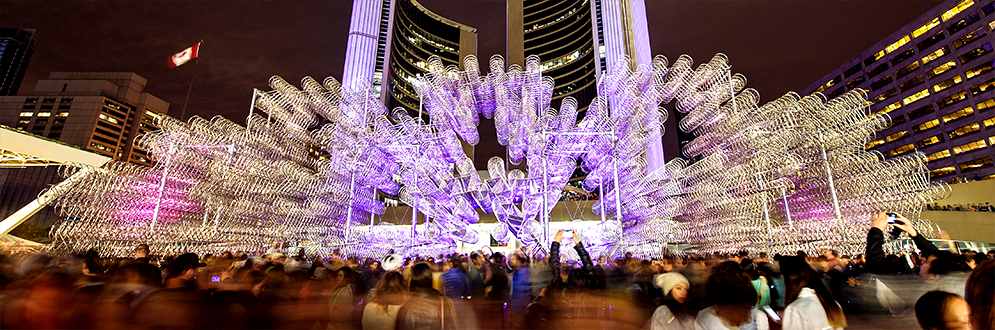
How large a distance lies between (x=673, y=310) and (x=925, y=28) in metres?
89.8

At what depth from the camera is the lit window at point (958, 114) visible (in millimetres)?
54638

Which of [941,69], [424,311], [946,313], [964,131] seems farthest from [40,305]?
[941,69]

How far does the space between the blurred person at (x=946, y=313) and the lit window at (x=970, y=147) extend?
77491mm

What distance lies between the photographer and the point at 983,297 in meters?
1.96

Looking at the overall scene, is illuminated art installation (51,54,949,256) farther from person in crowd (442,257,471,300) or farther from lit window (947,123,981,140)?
lit window (947,123,981,140)

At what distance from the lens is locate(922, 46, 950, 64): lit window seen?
5893 centimetres

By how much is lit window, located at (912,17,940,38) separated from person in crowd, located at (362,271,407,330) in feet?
294

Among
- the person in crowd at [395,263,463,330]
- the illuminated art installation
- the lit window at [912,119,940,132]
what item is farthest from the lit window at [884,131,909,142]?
the person in crowd at [395,263,463,330]

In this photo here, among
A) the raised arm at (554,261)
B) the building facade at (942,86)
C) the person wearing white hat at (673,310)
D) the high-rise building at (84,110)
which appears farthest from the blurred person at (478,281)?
the high-rise building at (84,110)

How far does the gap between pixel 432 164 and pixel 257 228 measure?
20.8 feet

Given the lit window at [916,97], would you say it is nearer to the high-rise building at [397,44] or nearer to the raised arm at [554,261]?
the high-rise building at [397,44]

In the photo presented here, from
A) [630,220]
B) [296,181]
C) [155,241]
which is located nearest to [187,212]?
[155,241]

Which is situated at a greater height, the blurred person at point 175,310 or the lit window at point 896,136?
the lit window at point 896,136

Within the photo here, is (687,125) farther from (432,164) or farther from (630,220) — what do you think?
(432,164)
